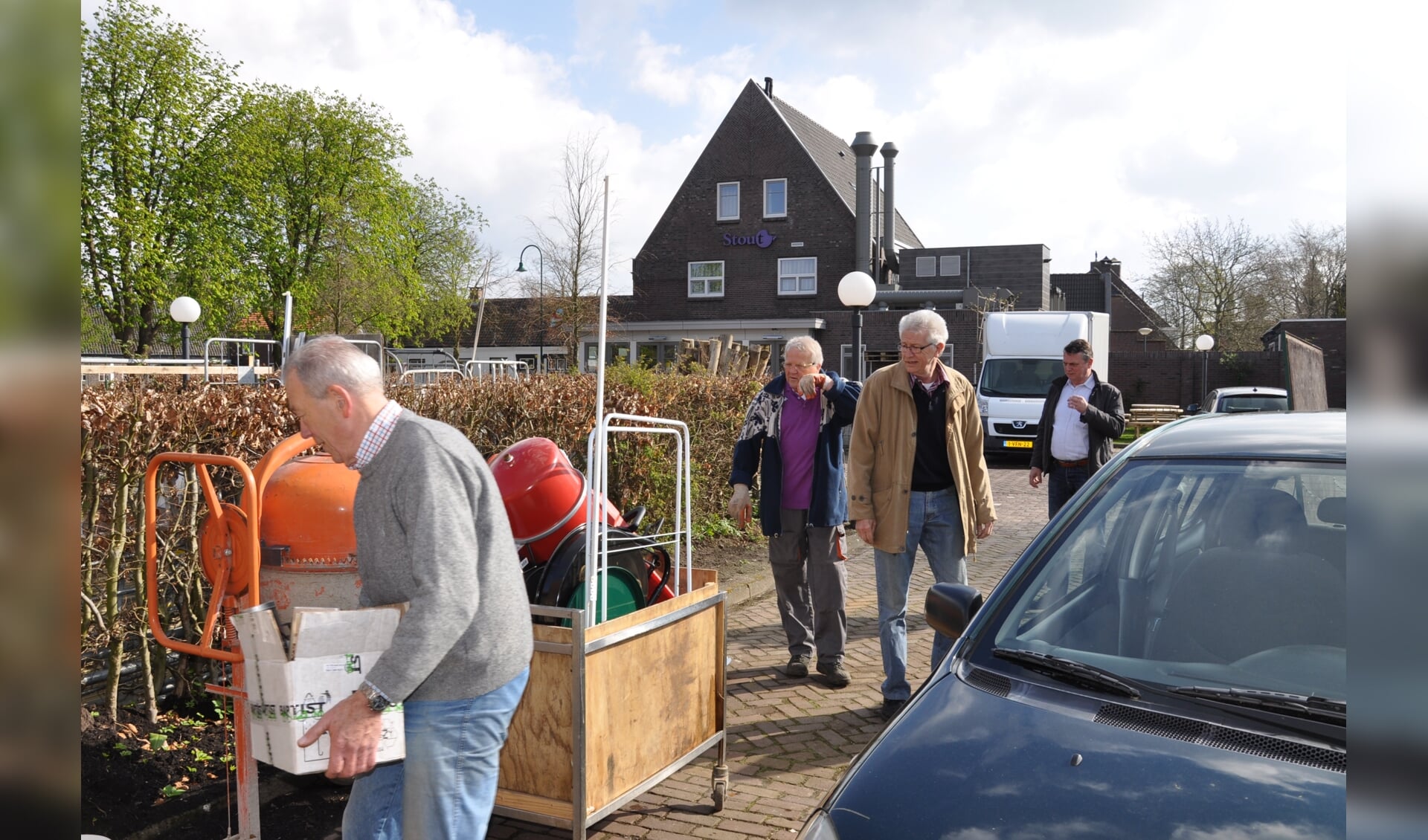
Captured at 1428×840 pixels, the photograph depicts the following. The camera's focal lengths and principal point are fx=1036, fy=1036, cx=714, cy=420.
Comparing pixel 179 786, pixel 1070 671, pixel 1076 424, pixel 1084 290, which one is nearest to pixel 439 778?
pixel 1070 671

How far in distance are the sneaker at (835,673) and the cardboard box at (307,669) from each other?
12.9ft

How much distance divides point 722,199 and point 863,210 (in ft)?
21.5

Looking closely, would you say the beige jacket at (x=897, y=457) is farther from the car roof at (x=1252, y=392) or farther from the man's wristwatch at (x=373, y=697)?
the car roof at (x=1252, y=392)

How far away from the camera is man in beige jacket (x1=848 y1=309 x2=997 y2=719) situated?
5.78 meters

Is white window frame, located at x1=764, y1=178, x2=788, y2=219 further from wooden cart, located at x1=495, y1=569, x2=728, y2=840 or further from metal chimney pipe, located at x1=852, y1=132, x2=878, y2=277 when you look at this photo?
wooden cart, located at x1=495, y1=569, x2=728, y2=840

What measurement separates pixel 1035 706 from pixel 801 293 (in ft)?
128

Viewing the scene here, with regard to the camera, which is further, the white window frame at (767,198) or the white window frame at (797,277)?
the white window frame at (767,198)

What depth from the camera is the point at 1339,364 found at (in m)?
0.52

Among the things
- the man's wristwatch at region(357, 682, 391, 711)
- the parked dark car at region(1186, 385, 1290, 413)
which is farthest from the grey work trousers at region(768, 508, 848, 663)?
the parked dark car at region(1186, 385, 1290, 413)

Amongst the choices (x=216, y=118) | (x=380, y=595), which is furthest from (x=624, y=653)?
(x=216, y=118)

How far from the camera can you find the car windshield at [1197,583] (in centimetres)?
261

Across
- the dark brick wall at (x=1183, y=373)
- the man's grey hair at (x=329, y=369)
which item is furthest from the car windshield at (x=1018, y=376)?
the man's grey hair at (x=329, y=369)

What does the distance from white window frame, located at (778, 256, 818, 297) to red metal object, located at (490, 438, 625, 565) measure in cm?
3702
